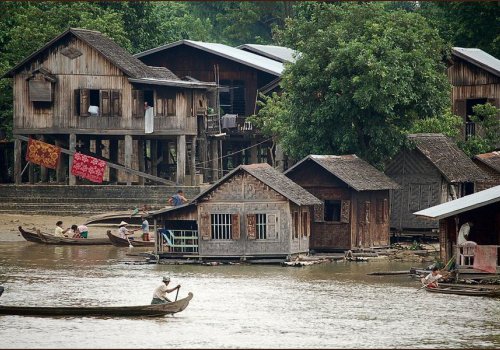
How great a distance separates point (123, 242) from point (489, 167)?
14.3m

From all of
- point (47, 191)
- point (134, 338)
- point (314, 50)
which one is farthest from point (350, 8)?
point (134, 338)

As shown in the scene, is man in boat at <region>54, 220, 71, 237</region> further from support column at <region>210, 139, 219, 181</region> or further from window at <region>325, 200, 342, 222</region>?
support column at <region>210, 139, 219, 181</region>

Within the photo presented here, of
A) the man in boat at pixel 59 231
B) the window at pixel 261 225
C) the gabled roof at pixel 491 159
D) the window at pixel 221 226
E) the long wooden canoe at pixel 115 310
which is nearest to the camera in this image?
the long wooden canoe at pixel 115 310

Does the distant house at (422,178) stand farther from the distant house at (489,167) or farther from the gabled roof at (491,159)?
the gabled roof at (491,159)

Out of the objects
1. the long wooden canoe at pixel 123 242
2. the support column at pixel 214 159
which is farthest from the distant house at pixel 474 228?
the support column at pixel 214 159

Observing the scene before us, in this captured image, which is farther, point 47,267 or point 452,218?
point 47,267

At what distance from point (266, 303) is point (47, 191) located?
2216 cm

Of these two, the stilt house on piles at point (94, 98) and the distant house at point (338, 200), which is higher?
the stilt house on piles at point (94, 98)

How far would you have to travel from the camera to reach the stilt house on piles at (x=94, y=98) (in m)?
62.9

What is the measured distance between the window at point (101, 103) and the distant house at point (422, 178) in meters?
12.7

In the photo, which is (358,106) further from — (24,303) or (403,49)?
(24,303)

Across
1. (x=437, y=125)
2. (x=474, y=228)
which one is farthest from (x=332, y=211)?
(x=437, y=125)

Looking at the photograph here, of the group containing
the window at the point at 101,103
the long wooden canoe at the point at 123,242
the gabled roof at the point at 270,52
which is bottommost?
the long wooden canoe at the point at 123,242

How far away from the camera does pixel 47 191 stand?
A: 2425 inches
